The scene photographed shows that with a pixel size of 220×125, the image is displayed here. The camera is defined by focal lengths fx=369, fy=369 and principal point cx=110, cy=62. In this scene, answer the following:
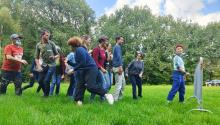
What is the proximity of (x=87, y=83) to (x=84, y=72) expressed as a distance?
1.12 ft

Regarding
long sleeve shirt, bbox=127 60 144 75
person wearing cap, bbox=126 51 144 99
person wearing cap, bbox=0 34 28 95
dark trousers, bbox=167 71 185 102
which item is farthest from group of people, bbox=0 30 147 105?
dark trousers, bbox=167 71 185 102

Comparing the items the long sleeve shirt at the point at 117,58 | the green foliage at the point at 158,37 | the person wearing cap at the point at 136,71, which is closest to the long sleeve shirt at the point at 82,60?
the long sleeve shirt at the point at 117,58

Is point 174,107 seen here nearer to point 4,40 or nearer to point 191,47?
point 4,40

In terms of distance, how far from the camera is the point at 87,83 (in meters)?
10.1

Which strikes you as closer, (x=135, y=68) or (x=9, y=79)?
(x=9, y=79)

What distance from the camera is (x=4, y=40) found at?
57.0 metres

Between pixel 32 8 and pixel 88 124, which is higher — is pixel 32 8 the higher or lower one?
the higher one

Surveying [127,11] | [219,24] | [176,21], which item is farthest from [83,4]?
[219,24]

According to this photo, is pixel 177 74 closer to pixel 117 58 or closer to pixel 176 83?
pixel 176 83

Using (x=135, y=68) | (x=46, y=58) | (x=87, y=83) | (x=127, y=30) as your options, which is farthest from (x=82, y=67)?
(x=127, y=30)

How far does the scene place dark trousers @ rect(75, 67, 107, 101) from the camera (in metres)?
10.1

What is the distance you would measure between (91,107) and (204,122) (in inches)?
110

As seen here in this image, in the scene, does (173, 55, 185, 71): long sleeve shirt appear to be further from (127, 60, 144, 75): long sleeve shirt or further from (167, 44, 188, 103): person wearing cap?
(127, 60, 144, 75): long sleeve shirt

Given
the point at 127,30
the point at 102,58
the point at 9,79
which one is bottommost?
the point at 9,79
